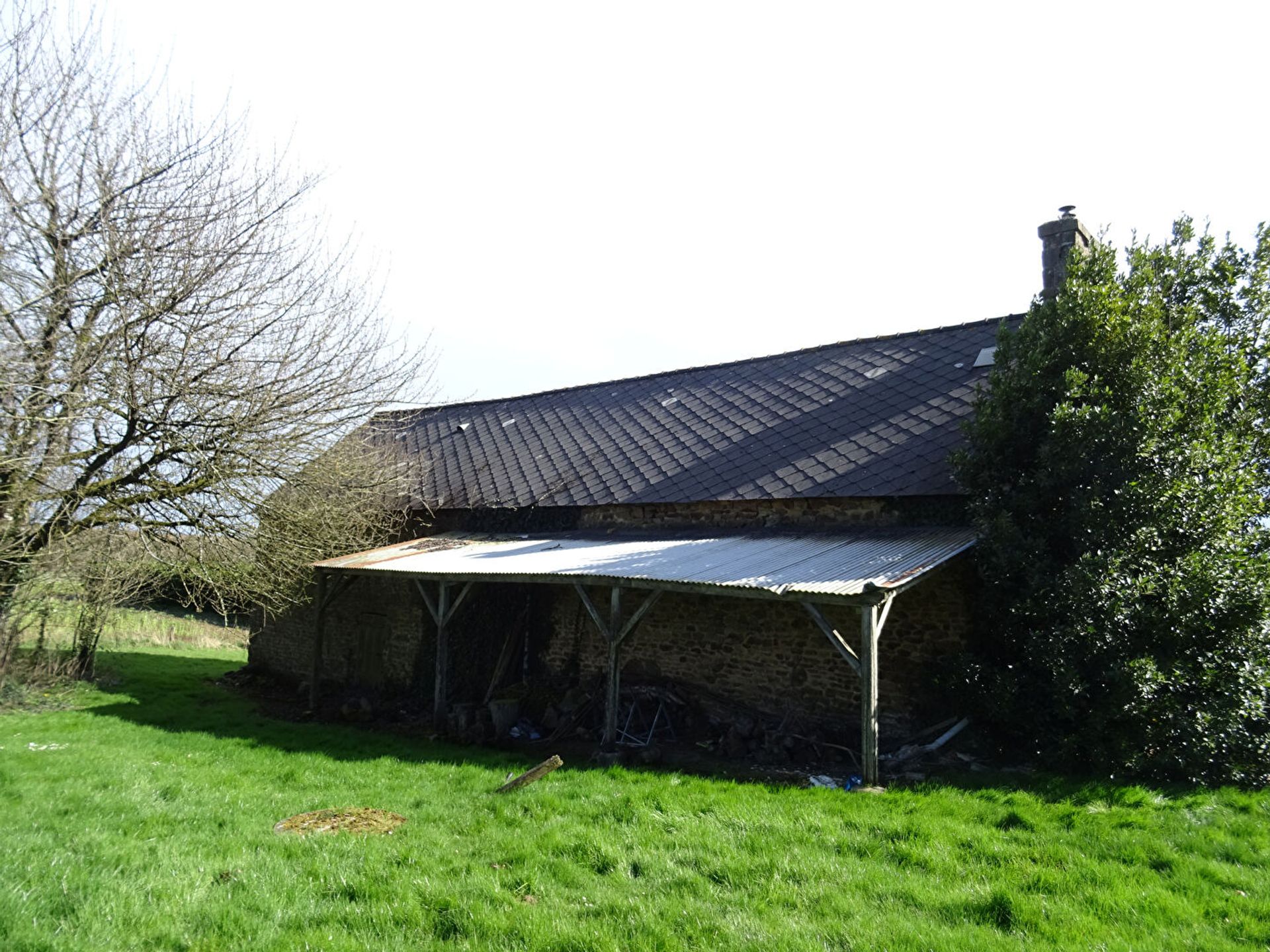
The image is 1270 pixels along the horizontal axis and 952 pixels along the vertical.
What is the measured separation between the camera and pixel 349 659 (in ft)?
44.3

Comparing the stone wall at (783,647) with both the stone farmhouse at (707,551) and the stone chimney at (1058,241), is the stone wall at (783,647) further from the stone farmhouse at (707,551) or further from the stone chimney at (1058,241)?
the stone chimney at (1058,241)

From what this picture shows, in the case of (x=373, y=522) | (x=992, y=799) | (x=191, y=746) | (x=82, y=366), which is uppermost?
(x=82, y=366)

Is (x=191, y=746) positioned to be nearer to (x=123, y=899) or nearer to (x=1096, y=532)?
(x=123, y=899)

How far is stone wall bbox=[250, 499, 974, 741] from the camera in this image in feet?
25.9

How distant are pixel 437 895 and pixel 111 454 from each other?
6986mm

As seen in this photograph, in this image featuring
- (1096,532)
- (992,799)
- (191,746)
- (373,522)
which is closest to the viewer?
(992,799)

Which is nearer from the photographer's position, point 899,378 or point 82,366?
point 82,366

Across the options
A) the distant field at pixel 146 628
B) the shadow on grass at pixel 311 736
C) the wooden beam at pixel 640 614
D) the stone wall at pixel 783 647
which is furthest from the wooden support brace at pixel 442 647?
the distant field at pixel 146 628

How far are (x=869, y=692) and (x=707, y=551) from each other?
9.38 ft

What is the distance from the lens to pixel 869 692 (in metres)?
6.35

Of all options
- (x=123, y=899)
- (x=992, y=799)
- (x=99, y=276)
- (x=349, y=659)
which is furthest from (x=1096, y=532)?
(x=349, y=659)

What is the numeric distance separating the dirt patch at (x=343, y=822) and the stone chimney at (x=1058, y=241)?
9584mm

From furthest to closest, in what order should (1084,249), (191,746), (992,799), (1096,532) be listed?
1. (1084,249)
2. (191,746)
3. (1096,532)
4. (992,799)

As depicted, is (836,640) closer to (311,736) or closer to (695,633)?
(695,633)
